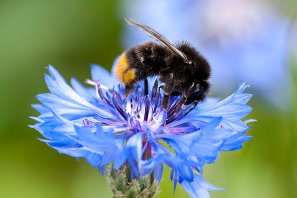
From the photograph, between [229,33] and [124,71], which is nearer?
[124,71]

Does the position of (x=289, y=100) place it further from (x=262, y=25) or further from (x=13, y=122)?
(x=13, y=122)

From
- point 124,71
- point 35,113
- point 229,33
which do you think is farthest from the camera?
point 229,33

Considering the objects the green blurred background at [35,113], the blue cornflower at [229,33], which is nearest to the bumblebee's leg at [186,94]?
the green blurred background at [35,113]

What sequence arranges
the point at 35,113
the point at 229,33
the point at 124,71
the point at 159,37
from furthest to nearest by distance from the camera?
the point at 229,33 < the point at 35,113 < the point at 124,71 < the point at 159,37

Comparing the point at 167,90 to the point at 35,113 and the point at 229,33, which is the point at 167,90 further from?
the point at 229,33

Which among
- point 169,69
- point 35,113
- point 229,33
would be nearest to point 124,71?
point 169,69

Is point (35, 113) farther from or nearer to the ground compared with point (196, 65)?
farther from the ground

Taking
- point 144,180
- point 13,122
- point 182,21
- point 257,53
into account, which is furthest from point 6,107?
point 144,180

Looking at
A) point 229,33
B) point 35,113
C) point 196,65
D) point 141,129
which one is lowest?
point 141,129
